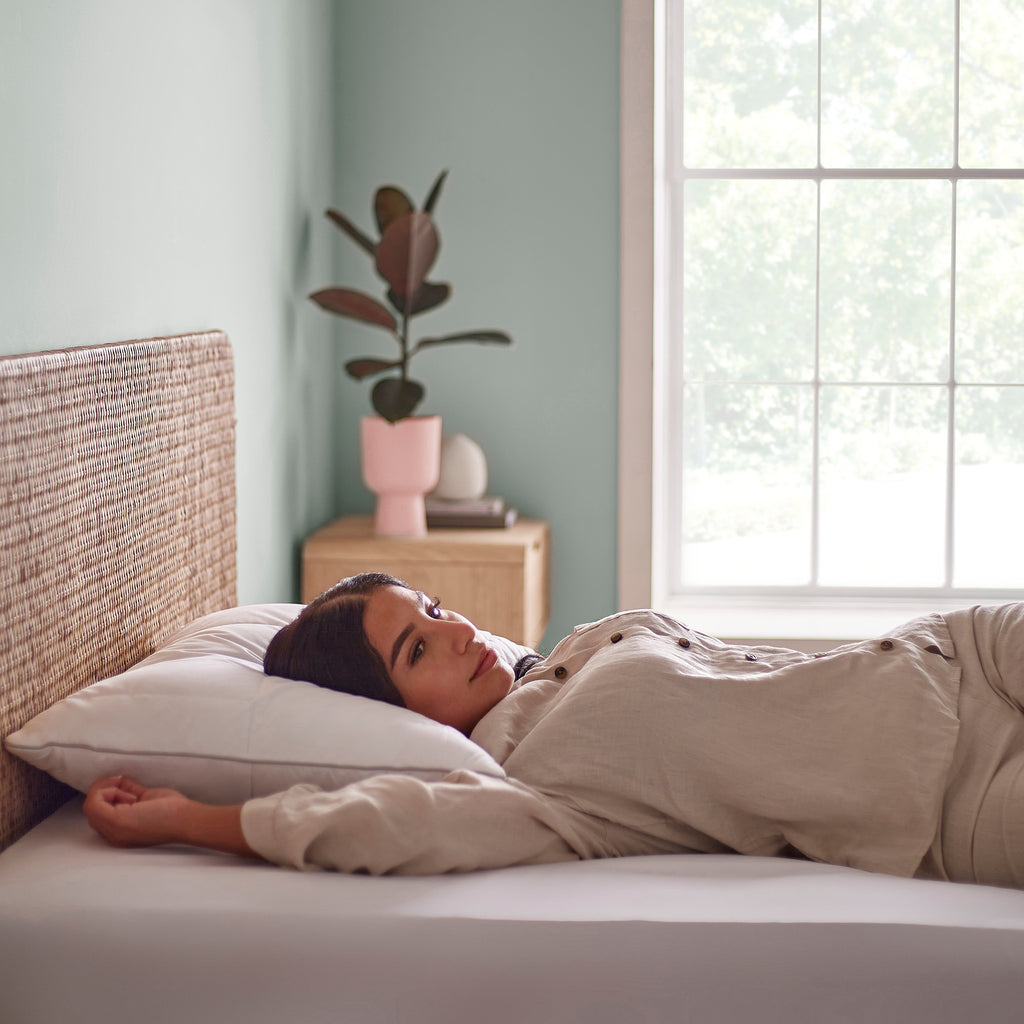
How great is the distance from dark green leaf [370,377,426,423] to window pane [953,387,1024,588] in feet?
5.14

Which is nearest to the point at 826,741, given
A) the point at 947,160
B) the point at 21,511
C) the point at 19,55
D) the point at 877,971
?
the point at 877,971

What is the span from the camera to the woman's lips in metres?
1.62

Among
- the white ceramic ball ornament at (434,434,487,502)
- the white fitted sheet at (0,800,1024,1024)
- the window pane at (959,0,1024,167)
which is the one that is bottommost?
the white fitted sheet at (0,800,1024,1024)

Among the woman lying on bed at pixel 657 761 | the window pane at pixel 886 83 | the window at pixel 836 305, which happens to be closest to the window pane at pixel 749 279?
the window at pixel 836 305

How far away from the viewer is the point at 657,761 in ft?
4.73

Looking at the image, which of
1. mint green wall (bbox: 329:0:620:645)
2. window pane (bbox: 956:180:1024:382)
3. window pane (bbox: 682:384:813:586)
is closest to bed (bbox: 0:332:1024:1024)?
mint green wall (bbox: 329:0:620:645)

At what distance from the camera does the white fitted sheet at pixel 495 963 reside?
118cm

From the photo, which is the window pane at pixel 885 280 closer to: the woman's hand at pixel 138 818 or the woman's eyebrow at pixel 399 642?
the woman's eyebrow at pixel 399 642

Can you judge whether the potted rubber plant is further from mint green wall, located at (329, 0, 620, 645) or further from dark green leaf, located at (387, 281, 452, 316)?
mint green wall, located at (329, 0, 620, 645)

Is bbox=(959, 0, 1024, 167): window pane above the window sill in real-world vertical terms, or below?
above

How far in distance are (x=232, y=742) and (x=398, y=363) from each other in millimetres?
1595

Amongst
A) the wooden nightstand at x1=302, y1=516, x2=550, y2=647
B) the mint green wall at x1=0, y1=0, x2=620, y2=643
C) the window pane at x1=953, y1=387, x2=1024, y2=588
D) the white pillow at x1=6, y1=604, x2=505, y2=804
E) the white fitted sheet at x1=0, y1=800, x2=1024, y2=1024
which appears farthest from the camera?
the window pane at x1=953, y1=387, x2=1024, y2=588

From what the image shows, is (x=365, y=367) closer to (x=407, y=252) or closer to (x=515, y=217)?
(x=407, y=252)

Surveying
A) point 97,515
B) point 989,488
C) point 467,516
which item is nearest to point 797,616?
point 989,488
